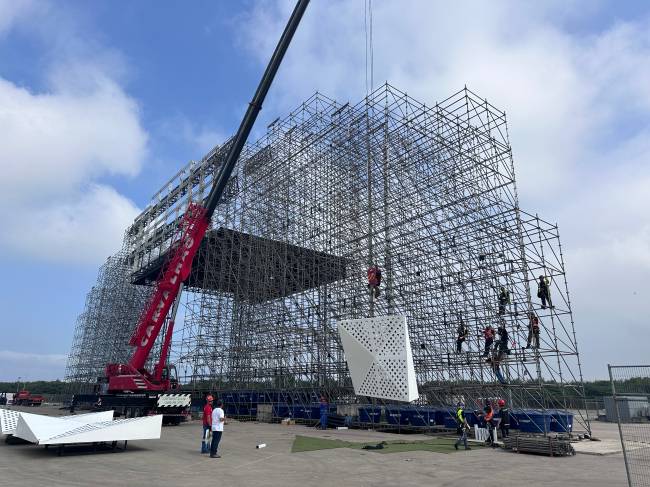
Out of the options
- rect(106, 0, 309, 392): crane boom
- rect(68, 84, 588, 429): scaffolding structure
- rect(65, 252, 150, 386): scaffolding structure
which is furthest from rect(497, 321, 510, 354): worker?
rect(65, 252, 150, 386): scaffolding structure

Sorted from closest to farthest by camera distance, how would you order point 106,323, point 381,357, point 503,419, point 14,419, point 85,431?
point 85,431 → point 14,419 → point 381,357 → point 503,419 → point 106,323

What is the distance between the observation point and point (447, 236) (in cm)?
2059

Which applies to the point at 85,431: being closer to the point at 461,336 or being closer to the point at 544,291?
the point at 461,336

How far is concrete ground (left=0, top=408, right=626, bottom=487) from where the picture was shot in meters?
8.34

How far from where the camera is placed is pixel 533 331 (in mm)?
16109

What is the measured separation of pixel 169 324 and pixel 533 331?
15.3 meters

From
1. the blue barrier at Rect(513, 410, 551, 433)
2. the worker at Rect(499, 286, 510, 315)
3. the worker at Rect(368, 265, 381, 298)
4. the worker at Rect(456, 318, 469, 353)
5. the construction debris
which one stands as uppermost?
the worker at Rect(368, 265, 381, 298)

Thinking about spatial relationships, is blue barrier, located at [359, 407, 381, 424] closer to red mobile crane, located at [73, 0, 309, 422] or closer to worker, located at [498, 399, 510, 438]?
worker, located at [498, 399, 510, 438]

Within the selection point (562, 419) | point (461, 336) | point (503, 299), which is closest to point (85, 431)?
point (461, 336)

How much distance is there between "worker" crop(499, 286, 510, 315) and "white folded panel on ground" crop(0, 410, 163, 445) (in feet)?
38.1

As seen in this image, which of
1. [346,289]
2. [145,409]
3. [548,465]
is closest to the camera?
[548,465]

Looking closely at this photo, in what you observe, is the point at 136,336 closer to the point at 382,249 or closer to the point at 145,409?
the point at 145,409

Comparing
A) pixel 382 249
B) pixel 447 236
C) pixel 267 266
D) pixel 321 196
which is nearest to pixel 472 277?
pixel 447 236

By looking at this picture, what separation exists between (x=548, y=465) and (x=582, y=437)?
6.20 metres
